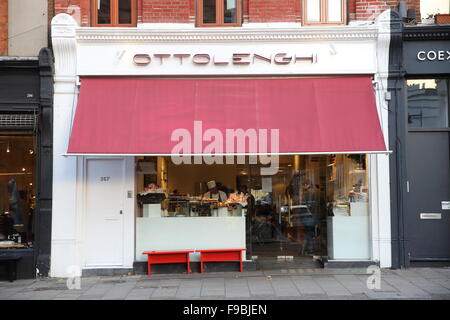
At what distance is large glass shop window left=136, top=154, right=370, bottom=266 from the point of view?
436 inches

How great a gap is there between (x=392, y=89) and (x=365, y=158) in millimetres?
1612

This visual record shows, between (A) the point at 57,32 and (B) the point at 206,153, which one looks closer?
(B) the point at 206,153

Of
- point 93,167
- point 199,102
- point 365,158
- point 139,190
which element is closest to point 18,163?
point 93,167

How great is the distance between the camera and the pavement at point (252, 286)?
8836mm

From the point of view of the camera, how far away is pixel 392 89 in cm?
1098

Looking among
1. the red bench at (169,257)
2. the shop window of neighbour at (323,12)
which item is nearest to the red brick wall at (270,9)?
the shop window of neighbour at (323,12)

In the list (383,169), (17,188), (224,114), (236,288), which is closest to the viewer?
(236,288)

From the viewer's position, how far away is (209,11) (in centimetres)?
1141

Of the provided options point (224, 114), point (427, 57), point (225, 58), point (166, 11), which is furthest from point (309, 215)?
point (166, 11)

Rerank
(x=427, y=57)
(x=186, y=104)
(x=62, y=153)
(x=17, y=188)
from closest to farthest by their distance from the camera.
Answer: (x=186, y=104) → (x=62, y=153) → (x=427, y=57) → (x=17, y=188)

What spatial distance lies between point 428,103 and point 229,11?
4942 millimetres

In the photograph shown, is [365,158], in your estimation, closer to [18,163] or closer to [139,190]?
[139,190]

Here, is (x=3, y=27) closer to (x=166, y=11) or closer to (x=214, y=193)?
(x=166, y=11)

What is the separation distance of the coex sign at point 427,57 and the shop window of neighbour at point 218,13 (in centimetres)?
379
